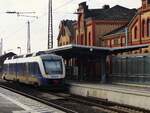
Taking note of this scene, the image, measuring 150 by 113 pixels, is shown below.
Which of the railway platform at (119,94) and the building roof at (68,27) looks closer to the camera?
the railway platform at (119,94)

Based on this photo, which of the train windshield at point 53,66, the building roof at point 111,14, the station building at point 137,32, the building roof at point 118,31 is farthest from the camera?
the building roof at point 111,14

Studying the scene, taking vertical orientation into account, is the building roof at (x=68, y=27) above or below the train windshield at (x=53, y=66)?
above

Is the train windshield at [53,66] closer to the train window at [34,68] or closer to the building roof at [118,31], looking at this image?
the train window at [34,68]

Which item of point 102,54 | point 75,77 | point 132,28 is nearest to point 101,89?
point 102,54

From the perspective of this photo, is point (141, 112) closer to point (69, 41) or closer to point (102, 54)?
point (102, 54)

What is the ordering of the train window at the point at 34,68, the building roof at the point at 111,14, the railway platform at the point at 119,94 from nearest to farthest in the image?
the railway platform at the point at 119,94 < the train window at the point at 34,68 < the building roof at the point at 111,14

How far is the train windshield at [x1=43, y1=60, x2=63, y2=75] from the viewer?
131ft

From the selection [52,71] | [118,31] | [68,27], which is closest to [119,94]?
[52,71]

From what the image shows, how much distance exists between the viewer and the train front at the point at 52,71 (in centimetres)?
3953

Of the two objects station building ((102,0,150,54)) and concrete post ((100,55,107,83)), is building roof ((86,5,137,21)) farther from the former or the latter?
concrete post ((100,55,107,83))

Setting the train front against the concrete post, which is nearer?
the train front

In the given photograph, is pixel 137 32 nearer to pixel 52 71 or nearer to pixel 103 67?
pixel 103 67

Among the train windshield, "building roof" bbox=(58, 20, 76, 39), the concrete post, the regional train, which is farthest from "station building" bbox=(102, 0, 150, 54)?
"building roof" bbox=(58, 20, 76, 39)

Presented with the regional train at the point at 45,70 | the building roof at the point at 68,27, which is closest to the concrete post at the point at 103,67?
the regional train at the point at 45,70
